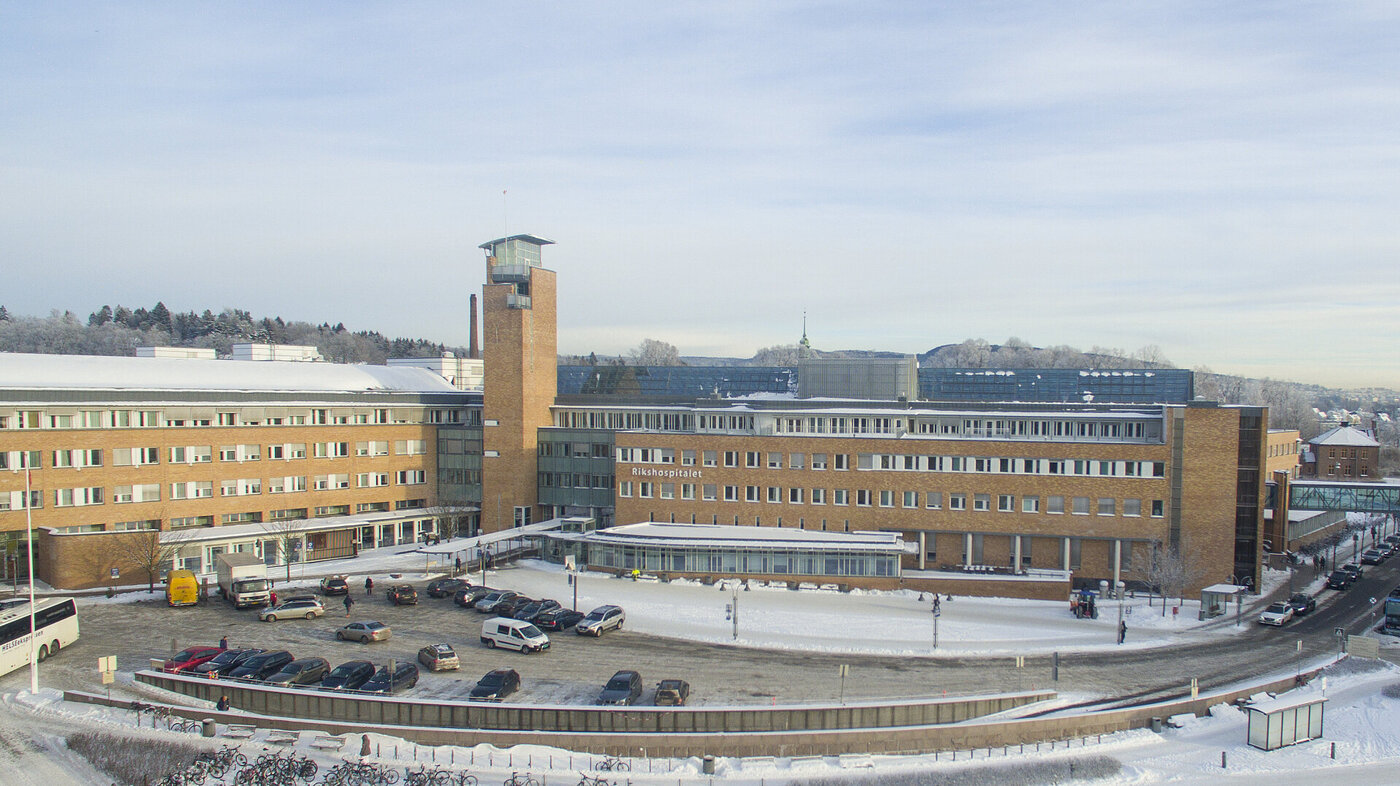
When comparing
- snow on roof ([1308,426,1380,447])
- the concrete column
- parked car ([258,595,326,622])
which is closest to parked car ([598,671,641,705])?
parked car ([258,595,326,622])

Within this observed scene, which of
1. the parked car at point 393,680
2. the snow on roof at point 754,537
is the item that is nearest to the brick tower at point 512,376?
the snow on roof at point 754,537

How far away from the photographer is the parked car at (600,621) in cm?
4309

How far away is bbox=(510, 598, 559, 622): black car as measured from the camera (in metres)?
44.6

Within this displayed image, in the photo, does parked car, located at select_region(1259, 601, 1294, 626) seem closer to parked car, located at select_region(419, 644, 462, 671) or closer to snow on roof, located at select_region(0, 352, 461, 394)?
parked car, located at select_region(419, 644, 462, 671)

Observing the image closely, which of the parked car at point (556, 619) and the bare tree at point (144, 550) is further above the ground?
the bare tree at point (144, 550)

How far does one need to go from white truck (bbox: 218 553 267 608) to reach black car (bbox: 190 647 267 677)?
11325 mm

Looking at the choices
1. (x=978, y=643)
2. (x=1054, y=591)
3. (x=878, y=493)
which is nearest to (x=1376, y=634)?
(x=1054, y=591)

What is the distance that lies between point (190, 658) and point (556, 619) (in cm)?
1571

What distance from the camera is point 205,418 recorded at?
209ft

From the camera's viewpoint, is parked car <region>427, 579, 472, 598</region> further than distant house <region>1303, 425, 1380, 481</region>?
No

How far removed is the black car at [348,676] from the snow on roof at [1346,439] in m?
119

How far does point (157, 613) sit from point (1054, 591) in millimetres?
50626

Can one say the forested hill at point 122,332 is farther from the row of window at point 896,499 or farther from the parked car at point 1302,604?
the parked car at point 1302,604

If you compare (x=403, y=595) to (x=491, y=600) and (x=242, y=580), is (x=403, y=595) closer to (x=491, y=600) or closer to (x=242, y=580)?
(x=491, y=600)
